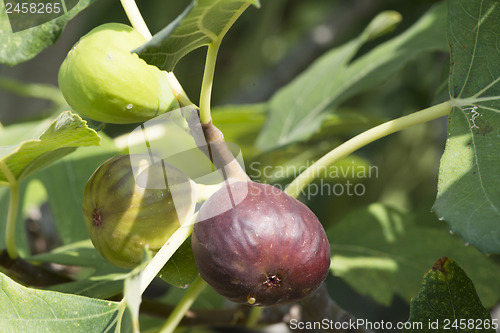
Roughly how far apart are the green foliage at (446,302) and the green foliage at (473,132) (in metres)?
0.12

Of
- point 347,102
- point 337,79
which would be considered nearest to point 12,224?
point 337,79

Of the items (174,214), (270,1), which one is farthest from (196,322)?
(270,1)

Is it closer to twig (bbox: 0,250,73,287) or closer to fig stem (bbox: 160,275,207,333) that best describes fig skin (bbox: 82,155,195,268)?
fig stem (bbox: 160,275,207,333)

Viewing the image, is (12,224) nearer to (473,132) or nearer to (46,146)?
(46,146)

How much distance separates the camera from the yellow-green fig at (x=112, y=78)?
0.73 metres

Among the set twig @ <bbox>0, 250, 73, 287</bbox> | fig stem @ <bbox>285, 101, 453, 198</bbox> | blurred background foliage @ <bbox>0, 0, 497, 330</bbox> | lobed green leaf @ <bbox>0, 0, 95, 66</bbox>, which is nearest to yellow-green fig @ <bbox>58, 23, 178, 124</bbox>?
lobed green leaf @ <bbox>0, 0, 95, 66</bbox>

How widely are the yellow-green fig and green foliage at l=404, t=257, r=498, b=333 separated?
0.46m

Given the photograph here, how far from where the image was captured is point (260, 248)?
2.33 feet

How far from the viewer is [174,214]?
0.82 meters

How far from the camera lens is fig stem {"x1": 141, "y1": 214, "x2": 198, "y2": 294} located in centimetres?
71

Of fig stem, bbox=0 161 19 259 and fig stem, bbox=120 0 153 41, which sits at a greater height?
fig stem, bbox=120 0 153 41

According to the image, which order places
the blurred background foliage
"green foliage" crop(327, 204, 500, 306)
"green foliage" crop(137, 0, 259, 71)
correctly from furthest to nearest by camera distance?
the blurred background foliage < "green foliage" crop(327, 204, 500, 306) < "green foliage" crop(137, 0, 259, 71)

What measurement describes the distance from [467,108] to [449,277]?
0.25 m

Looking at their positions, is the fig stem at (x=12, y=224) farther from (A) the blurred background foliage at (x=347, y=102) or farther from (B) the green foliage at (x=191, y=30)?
(A) the blurred background foliage at (x=347, y=102)
